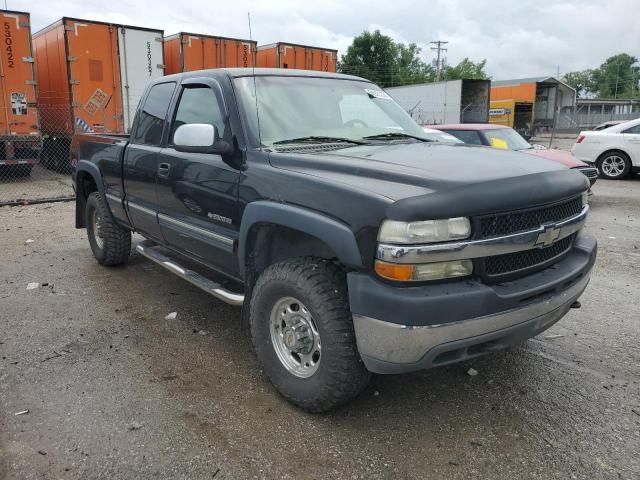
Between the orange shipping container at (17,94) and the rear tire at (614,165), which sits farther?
the rear tire at (614,165)

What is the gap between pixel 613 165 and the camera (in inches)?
543

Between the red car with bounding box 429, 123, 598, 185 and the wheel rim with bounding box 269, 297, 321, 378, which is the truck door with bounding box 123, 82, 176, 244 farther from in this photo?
the red car with bounding box 429, 123, 598, 185

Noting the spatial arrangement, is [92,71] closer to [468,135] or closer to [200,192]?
[468,135]

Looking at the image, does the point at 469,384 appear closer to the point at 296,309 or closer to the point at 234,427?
the point at 296,309

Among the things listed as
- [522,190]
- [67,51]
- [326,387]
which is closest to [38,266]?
[326,387]

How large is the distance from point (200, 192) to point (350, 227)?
1.55m

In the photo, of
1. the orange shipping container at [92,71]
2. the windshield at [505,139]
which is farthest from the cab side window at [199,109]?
the orange shipping container at [92,71]

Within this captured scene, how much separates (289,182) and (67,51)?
39.9 feet

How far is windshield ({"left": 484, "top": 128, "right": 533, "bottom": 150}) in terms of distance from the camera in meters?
9.74

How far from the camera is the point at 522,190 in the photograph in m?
2.69

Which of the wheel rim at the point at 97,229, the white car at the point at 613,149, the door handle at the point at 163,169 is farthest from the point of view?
the white car at the point at 613,149

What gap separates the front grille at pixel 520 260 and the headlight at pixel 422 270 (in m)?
0.16

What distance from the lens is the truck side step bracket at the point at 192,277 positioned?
3570 millimetres

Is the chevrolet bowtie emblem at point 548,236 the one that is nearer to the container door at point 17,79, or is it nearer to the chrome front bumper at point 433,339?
the chrome front bumper at point 433,339
